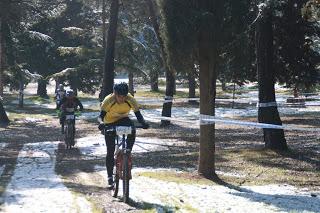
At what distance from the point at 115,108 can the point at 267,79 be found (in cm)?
668

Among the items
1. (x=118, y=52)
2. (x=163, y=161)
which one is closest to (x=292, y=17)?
(x=163, y=161)

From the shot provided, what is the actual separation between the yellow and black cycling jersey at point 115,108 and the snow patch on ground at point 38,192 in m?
1.48

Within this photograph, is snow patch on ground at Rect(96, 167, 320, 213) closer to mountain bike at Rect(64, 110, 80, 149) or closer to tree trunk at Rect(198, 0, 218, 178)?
tree trunk at Rect(198, 0, 218, 178)

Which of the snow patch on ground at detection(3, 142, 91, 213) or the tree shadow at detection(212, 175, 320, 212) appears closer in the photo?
the tree shadow at detection(212, 175, 320, 212)

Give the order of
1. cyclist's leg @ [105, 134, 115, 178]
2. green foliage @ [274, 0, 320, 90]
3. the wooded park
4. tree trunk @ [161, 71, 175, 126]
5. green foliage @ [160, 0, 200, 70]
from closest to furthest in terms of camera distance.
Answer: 1. the wooded park
2. cyclist's leg @ [105, 134, 115, 178]
3. green foliage @ [160, 0, 200, 70]
4. green foliage @ [274, 0, 320, 90]
5. tree trunk @ [161, 71, 175, 126]

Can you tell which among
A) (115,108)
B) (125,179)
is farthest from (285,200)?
(115,108)

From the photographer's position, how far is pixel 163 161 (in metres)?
14.5

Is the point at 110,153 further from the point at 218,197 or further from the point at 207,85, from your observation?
the point at 207,85

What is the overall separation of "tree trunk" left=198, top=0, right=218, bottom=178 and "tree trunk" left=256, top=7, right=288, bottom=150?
3.81m

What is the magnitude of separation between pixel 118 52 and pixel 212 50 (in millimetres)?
25646

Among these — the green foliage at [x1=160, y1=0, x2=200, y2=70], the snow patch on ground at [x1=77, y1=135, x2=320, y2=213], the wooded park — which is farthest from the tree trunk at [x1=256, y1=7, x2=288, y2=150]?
the snow patch on ground at [x1=77, y1=135, x2=320, y2=213]

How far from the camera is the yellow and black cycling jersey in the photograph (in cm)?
945

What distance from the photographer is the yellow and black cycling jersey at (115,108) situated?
9453mm

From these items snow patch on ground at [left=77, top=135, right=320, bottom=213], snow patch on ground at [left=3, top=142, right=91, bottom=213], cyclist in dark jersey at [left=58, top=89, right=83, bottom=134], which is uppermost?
cyclist in dark jersey at [left=58, top=89, right=83, bottom=134]
